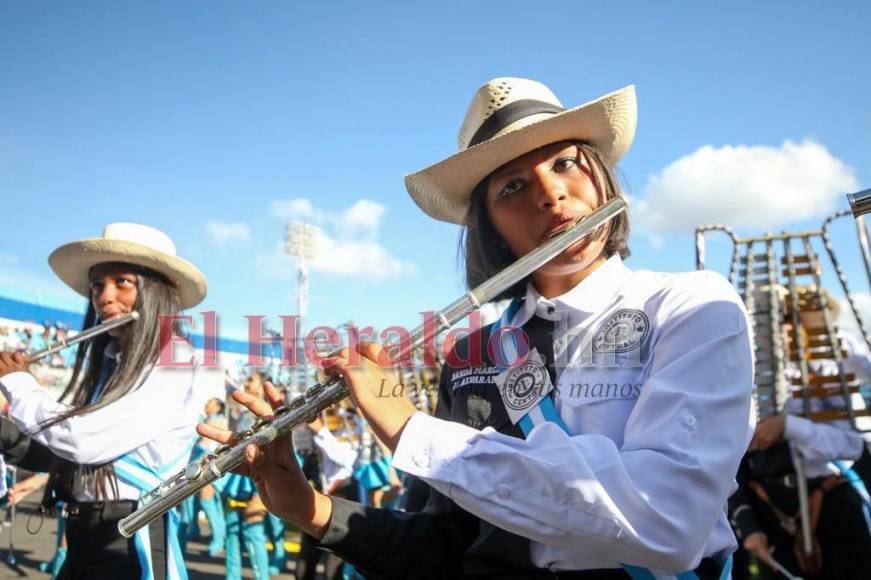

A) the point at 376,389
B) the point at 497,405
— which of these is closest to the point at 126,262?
the point at 497,405

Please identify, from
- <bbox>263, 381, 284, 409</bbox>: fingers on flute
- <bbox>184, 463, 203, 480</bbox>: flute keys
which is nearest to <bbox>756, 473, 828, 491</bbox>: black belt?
<bbox>263, 381, 284, 409</bbox>: fingers on flute

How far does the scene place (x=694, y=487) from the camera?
4.30 feet

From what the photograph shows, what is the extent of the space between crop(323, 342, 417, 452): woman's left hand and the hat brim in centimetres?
276

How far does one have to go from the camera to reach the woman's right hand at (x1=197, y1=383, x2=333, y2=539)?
1863mm

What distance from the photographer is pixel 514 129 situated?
2.10 m

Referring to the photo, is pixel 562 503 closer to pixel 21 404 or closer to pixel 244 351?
pixel 21 404

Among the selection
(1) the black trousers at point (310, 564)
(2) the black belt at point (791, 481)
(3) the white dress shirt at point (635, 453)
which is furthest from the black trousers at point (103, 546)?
(2) the black belt at point (791, 481)

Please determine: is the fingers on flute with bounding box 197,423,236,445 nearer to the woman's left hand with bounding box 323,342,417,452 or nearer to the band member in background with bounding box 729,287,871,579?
the woman's left hand with bounding box 323,342,417,452

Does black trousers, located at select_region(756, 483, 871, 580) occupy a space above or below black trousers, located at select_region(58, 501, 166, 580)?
below

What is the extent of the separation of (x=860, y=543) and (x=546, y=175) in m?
4.07

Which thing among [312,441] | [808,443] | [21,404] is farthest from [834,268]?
[312,441]

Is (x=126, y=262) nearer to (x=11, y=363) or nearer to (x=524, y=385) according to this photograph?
(x=11, y=363)

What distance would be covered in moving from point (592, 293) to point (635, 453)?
2.19 ft

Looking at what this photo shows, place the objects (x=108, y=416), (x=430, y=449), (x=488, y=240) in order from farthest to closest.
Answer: (x=108, y=416)
(x=488, y=240)
(x=430, y=449)
